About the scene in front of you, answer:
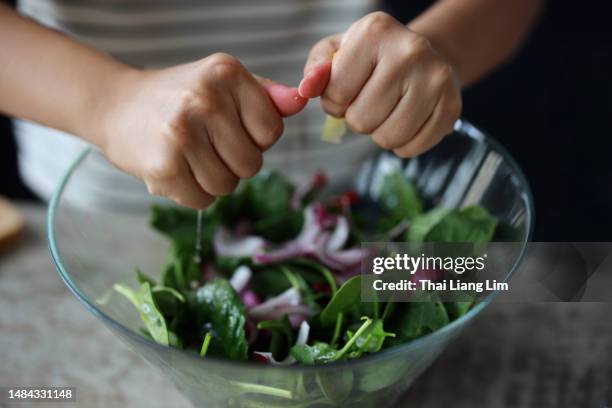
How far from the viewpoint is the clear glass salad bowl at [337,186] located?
0.48m

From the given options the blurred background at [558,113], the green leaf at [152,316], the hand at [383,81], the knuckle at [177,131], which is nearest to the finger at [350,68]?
the hand at [383,81]

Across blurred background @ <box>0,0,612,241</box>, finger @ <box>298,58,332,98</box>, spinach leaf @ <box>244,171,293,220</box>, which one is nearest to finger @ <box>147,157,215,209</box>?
finger @ <box>298,58,332,98</box>

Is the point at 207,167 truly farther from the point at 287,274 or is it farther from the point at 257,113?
the point at 287,274

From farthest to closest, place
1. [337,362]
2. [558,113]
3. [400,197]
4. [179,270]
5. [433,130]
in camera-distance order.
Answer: [558,113], [400,197], [179,270], [433,130], [337,362]

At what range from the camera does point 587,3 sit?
154cm

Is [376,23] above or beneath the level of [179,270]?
above

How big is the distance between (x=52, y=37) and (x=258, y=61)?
32 cm

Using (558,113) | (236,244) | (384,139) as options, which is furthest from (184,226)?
(558,113)

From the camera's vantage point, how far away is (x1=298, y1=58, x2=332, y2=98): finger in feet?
1.66

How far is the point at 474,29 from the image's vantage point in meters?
0.72

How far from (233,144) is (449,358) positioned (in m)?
0.34

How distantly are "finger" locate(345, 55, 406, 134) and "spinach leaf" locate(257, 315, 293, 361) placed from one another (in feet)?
0.55

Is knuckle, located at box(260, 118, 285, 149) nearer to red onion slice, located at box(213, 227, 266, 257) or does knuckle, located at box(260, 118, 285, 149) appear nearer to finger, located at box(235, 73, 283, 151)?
finger, located at box(235, 73, 283, 151)

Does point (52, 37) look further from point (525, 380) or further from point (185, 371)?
point (525, 380)
